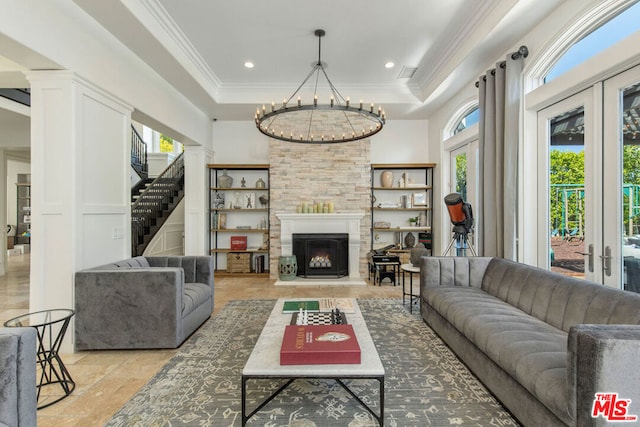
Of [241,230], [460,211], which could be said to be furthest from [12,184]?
[460,211]

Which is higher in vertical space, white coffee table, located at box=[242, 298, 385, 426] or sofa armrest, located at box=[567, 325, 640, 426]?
sofa armrest, located at box=[567, 325, 640, 426]

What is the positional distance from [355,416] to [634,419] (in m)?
1.28

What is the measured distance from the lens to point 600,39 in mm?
2744

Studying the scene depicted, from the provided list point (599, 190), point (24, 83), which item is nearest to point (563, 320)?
point (599, 190)

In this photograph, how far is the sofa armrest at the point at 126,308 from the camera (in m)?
2.79

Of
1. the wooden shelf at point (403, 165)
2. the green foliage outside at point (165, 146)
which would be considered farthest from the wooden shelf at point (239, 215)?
the green foliage outside at point (165, 146)

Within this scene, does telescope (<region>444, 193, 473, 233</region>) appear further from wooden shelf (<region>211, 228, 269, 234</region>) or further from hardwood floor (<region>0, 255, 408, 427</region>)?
wooden shelf (<region>211, 228, 269, 234</region>)

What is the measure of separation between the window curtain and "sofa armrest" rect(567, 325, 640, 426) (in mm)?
2258

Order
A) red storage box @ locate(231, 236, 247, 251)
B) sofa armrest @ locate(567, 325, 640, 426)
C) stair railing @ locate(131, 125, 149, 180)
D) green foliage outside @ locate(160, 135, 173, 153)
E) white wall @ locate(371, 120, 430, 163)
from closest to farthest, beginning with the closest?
1. sofa armrest @ locate(567, 325, 640, 426)
2. red storage box @ locate(231, 236, 247, 251)
3. white wall @ locate(371, 120, 430, 163)
4. stair railing @ locate(131, 125, 149, 180)
5. green foliage outside @ locate(160, 135, 173, 153)

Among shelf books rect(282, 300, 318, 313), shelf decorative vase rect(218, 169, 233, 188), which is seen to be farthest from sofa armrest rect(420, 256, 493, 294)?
shelf decorative vase rect(218, 169, 233, 188)

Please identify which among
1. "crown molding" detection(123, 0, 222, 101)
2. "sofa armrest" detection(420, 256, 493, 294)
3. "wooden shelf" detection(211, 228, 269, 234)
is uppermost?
"crown molding" detection(123, 0, 222, 101)

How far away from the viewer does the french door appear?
2467mm

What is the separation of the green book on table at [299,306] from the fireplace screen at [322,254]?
3.06 metres

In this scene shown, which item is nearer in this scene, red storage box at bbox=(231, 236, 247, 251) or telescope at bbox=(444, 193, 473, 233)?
telescope at bbox=(444, 193, 473, 233)
